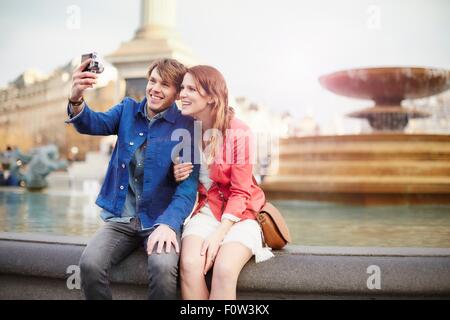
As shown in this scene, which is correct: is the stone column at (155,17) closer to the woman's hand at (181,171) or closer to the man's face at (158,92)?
the man's face at (158,92)

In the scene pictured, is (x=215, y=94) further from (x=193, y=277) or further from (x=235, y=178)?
(x=193, y=277)

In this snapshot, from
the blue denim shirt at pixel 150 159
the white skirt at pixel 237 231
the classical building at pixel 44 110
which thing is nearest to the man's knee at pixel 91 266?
the blue denim shirt at pixel 150 159

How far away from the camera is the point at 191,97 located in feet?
7.91

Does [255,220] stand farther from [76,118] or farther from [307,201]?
[307,201]

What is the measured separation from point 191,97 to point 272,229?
0.75 meters

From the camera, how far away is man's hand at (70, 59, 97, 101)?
232 cm

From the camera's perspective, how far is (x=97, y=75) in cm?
235

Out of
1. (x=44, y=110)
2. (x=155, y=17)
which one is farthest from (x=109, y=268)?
(x=44, y=110)

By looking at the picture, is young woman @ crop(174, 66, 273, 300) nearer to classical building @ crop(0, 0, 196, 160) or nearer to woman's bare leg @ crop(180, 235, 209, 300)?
woman's bare leg @ crop(180, 235, 209, 300)

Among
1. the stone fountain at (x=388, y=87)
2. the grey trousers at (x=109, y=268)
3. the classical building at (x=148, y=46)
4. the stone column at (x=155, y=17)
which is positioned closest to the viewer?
the grey trousers at (x=109, y=268)

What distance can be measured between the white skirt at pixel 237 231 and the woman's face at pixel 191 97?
51 cm

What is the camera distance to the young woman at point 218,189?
224 cm

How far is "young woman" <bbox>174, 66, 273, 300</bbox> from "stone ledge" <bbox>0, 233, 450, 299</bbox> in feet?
0.40
